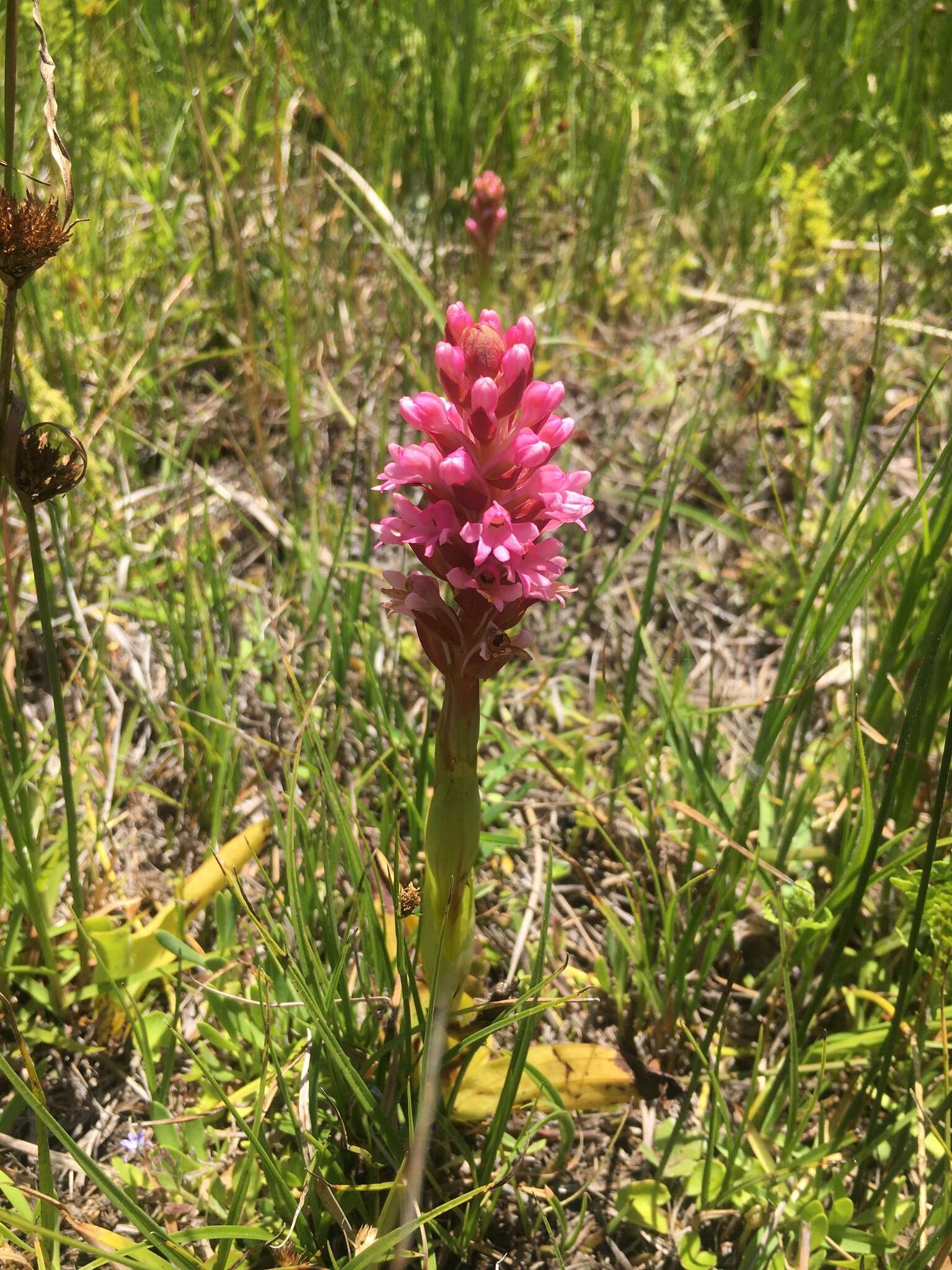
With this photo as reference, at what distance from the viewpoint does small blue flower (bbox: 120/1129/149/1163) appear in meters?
1.34

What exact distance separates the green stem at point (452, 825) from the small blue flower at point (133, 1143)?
1.72 ft

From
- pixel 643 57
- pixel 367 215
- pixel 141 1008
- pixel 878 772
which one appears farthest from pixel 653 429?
pixel 141 1008

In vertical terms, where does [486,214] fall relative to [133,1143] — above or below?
Answer: above

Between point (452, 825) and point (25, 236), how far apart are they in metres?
0.81

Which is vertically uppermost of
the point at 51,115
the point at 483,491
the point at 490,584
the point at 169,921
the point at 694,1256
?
the point at 51,115

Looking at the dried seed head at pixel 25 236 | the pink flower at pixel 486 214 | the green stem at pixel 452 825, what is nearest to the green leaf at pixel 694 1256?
the green stem at pixel 452 825

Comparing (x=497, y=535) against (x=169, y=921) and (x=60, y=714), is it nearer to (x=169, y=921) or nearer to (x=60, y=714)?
(x=60, y=714)

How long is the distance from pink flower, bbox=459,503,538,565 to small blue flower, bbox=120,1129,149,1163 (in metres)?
0.96

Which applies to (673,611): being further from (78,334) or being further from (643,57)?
(643,57)

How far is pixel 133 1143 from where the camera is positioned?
1.34 m

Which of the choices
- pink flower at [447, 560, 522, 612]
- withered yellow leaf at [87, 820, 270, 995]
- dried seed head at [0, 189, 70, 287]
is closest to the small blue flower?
withered yellow leaf at [87, 820, 270, 995]

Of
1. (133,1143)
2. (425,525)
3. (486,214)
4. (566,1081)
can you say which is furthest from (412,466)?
(486,214)

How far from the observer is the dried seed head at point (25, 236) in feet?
3.25

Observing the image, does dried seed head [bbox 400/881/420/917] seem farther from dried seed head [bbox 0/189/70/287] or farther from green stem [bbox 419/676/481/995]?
dried seed head [bbox 0/189/70/287]
